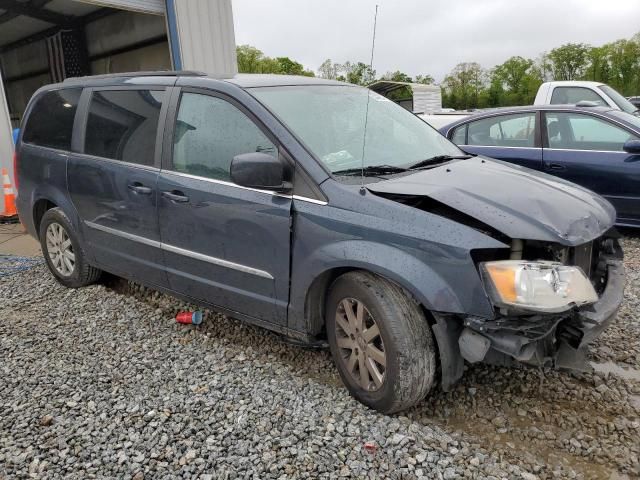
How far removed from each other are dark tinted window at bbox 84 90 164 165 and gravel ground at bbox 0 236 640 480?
1263 millimetres

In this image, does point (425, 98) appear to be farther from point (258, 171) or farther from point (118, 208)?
point (258, 171)

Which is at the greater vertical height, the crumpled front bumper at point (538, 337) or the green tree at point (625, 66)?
the green tree at point (625, 66)

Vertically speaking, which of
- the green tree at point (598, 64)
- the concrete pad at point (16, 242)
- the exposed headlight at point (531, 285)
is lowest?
the concrete pad at point (16, 242)

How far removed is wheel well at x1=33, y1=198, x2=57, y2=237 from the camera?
4.61 meters

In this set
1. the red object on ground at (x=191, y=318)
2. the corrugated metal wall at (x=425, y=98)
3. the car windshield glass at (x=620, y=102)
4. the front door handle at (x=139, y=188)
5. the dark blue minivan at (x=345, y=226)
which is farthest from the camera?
the corrugated metal wall at (x=425, y=98)

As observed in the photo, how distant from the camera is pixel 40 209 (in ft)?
15.4

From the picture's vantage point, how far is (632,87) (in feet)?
154

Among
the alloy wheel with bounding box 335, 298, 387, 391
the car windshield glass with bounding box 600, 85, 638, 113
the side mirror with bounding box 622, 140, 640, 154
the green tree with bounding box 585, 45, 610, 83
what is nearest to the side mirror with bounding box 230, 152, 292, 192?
the alloy wheel with bounding box 335, 298, 387, 391

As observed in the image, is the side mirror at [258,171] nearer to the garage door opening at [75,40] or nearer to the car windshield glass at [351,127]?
the car windshield glass at [351,127]

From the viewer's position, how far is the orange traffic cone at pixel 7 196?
7.70 metres

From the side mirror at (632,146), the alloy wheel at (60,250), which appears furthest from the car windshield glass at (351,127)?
the side mirror at (632,146)

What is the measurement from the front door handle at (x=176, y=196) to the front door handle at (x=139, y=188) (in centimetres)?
17

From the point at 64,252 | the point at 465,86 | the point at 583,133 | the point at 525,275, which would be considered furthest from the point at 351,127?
the point at 465,86

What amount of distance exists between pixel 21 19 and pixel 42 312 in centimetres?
1288
